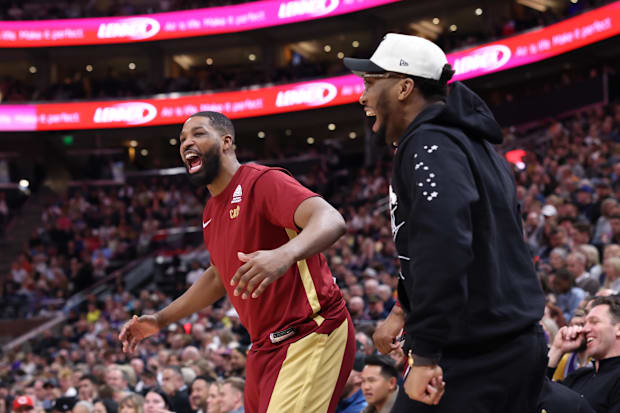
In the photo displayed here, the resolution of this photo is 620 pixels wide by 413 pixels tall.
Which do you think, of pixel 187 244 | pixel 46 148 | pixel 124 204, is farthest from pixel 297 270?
pixel 46 148

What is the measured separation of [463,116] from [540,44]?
729 inches

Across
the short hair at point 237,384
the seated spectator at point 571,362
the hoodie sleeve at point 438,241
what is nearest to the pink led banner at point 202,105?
the short hair at point 237,384

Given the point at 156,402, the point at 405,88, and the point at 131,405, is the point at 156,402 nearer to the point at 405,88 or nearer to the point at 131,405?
the point at 131,405

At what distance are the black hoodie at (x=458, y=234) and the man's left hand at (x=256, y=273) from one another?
0.44m

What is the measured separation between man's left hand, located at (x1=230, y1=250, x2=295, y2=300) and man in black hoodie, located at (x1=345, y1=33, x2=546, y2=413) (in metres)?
0.44

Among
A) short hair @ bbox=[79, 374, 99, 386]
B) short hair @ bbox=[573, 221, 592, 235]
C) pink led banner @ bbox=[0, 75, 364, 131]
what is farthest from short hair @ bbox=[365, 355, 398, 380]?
pink led banner @ bbox=[0, 75, 364, 131]

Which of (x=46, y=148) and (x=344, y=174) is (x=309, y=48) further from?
(x=46, y=148)

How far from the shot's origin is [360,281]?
12.8 metres

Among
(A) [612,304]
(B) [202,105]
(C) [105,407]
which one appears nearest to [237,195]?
(A) [612,304]

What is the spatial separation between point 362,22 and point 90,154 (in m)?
11.1

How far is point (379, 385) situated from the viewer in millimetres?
5227

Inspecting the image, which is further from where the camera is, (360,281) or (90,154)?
(90,154)

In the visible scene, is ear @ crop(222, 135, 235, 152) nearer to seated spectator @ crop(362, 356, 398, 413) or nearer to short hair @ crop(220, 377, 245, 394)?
seated spectator @ crop(362, 356, 398, 413)

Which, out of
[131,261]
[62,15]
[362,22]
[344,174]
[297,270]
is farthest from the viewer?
[62,15]
